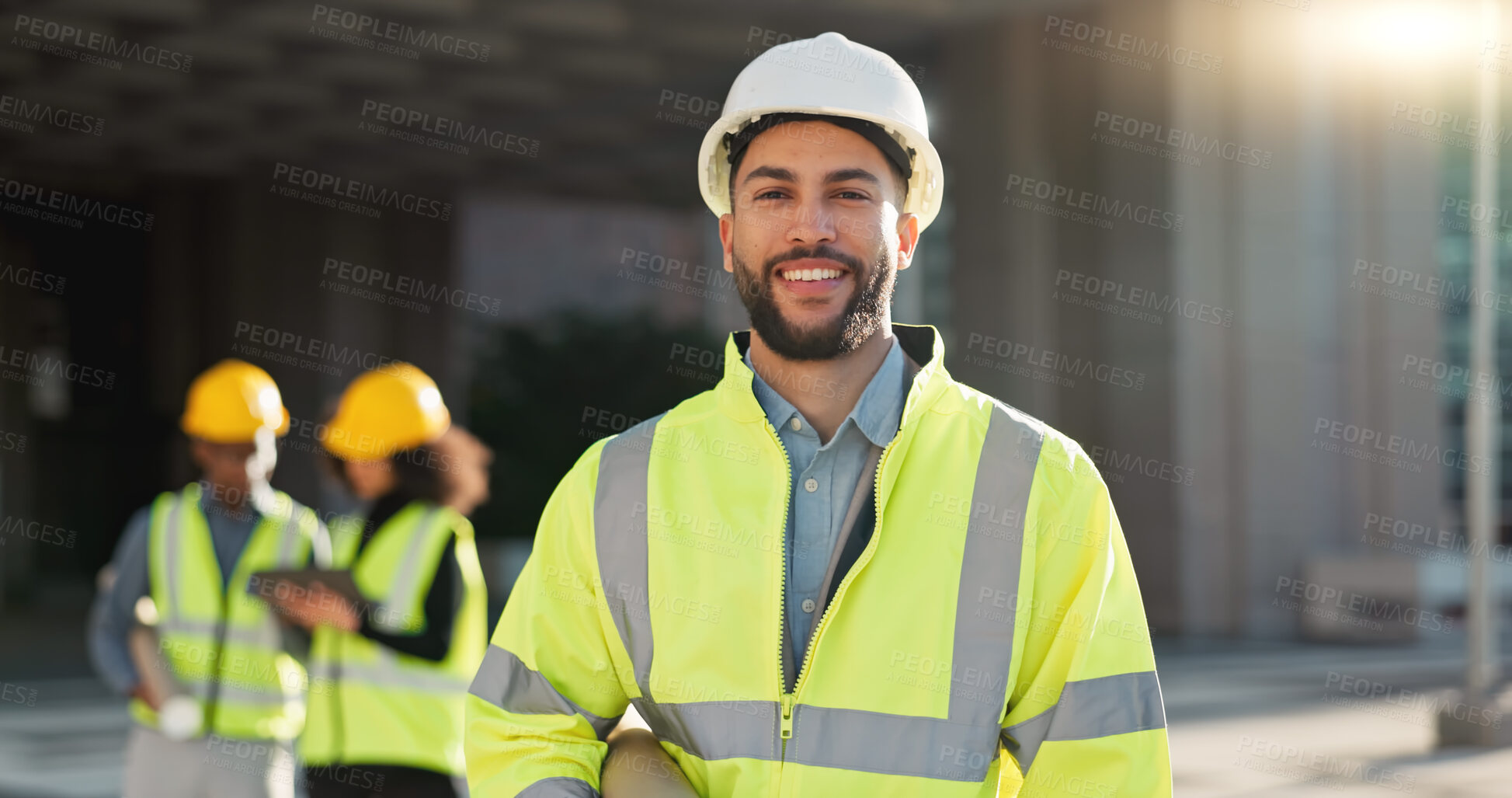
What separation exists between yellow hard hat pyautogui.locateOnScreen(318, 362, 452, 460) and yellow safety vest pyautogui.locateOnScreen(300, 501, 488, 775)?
0.80 ft

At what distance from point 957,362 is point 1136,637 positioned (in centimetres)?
1596

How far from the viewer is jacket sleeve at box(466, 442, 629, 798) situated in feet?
6.66

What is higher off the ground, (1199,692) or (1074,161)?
(1074,161)

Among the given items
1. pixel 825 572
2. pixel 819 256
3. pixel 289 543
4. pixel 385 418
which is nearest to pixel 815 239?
pixel 819 256

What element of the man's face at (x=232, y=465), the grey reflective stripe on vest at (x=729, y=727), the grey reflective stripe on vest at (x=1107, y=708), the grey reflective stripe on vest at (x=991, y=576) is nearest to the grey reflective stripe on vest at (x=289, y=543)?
the man's face at (x=232, y=465)

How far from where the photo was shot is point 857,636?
201 centimetres

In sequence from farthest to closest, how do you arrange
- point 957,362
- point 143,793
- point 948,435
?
point 957,362, point 143,793, point 948,435

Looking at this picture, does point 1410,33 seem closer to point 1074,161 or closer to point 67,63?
point 1074,161

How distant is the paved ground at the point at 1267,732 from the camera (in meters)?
7.77

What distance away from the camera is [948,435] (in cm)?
215

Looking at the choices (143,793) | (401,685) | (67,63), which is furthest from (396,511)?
(67,63)

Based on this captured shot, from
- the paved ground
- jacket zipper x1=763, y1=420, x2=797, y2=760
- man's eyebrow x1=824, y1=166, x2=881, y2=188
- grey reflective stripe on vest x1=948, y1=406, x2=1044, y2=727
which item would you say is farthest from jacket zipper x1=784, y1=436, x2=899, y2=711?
the paved ground

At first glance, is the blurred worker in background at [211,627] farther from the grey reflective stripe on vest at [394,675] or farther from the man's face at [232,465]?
the grey reflective stripe on vest at [394,675]

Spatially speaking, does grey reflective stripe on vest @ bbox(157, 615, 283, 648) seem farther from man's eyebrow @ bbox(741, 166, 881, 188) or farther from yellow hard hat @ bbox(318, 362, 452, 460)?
man's eyebrow @ bbox(741, 166, 881, 188)
